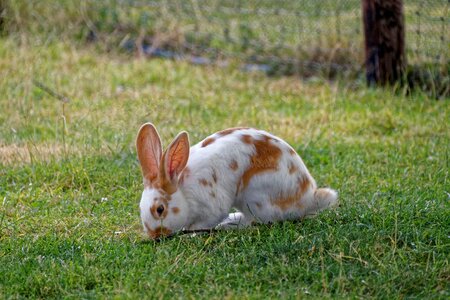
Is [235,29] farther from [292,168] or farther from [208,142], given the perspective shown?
[292,168]

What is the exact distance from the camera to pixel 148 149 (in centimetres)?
464

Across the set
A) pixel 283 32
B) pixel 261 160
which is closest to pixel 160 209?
pixel 261 160

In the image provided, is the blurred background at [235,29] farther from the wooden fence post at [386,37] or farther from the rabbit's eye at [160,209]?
the rabbit's eye at [160,209]

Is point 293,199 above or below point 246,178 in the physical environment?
below

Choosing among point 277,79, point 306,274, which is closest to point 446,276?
point 306,274

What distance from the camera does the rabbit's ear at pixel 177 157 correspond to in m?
4.52

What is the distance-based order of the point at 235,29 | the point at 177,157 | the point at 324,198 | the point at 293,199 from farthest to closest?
the point at 235,29 < the point at 324,198 < the point at 293,199 < the point at 177,157

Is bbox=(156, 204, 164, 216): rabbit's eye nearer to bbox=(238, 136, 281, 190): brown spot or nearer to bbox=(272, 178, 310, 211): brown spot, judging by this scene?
bbox=(238, 136, 281, 190): brown spot

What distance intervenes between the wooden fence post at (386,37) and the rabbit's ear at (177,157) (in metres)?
3.83

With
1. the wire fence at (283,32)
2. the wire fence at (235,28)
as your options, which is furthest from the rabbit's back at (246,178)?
the wire fence at (235,28)

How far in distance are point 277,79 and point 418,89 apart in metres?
1.53

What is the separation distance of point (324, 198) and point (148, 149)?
952 millimetres

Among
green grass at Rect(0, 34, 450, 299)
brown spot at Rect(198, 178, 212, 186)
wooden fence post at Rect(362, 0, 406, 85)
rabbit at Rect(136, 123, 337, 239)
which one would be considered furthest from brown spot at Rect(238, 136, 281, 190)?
wooden fence post at Rect(362, 0, 406, 85)

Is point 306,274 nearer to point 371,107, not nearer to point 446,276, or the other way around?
point 446,276
